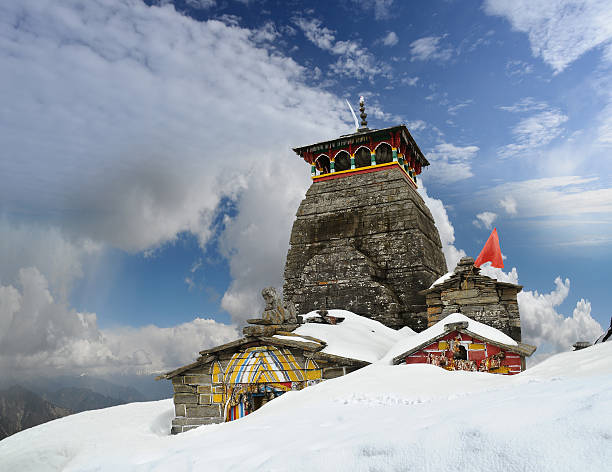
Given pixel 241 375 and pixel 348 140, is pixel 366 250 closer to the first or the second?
pixel 348 140

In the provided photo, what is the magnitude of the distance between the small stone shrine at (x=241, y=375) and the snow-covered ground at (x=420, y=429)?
5450mm

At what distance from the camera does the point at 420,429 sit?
138 inches

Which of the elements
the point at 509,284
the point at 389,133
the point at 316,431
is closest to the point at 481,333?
the point at 509,284

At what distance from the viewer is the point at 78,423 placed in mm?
15750

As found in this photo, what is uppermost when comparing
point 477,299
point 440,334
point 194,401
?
point 477,299

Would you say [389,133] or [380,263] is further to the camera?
[389,133]

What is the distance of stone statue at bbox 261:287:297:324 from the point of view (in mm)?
13641

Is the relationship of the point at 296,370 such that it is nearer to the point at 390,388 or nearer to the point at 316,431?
the point at 390,388

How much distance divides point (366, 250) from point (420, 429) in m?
17.3

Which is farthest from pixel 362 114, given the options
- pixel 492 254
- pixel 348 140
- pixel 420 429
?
pixel 420 429

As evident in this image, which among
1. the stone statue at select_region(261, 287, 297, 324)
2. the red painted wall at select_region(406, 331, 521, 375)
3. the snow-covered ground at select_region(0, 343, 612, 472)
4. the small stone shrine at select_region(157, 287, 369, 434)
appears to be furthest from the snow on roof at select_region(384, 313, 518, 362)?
the snow-covered ground at select_region(0, 343, 612, 472)

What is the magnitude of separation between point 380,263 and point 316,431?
52.7 feet

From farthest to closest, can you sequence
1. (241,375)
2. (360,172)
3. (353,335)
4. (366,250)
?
(360,172)
(366,250)
(353,335)
(241,375)

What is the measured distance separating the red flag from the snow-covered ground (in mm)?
11330
